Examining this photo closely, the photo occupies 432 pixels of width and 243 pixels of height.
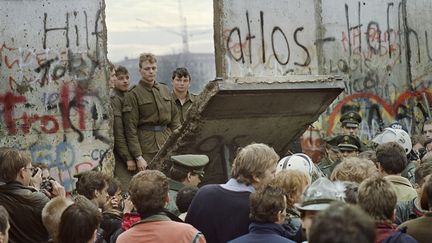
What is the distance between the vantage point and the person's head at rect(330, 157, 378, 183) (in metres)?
7.36

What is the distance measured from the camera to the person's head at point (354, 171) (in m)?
7.36

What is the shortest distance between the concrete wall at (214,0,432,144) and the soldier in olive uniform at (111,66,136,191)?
1751 millimetres

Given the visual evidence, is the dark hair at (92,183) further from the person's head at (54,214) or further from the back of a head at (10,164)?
the person's head at (54,214)

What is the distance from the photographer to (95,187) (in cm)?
794

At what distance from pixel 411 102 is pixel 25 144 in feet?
23.0

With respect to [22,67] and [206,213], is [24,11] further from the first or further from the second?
[206,213]

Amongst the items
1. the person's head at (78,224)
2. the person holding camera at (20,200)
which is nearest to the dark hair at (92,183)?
the person holding camera at (20,200)

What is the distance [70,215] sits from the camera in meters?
5.70

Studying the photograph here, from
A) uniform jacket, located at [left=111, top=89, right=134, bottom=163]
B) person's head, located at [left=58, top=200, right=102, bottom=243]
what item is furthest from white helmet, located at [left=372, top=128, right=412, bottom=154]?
person's head, located at [left=58, top=200, right=102, bottom=243]

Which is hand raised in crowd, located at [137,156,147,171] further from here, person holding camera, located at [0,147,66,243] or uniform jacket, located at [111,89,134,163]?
person holding camera, located at [0,147,66,243]

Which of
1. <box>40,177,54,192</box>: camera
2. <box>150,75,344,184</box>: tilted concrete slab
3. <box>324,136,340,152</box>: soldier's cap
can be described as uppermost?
<box>150,75,344,184</box>: tilted concrete slab

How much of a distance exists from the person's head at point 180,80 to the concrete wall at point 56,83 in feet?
2.96

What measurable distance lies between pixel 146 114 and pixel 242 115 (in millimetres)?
2024

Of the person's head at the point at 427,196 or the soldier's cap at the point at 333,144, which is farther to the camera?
the soldier's cap at the point at 333,144
